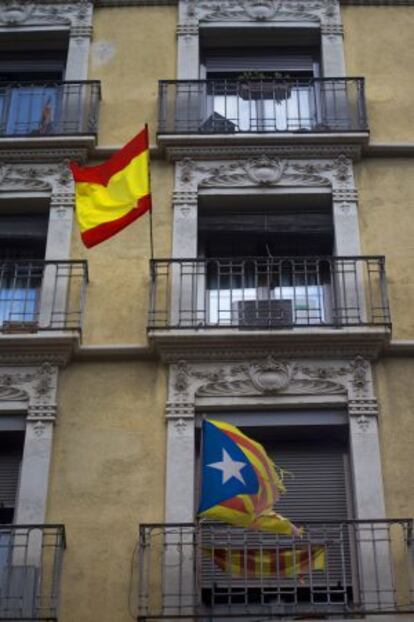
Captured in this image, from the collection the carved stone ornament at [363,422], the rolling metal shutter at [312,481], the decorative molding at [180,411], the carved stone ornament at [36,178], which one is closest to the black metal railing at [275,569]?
the rolling metal shutter at [312,481]

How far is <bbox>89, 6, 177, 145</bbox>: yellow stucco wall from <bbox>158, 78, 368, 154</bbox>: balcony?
36 centimetres

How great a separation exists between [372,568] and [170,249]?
498cm

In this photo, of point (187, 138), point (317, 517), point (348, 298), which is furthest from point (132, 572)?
point (187, 138)

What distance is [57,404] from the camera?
13.3 metres

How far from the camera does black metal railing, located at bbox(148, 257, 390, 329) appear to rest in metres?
14.0

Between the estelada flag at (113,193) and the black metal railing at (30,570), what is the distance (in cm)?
348

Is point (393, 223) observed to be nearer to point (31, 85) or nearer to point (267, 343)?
point (267, 343)

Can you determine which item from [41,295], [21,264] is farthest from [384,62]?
[41,295]

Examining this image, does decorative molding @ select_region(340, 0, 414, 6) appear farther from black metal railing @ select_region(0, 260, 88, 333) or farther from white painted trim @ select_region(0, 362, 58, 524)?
white painted trim @ select_region(0, 362, 58, 524)

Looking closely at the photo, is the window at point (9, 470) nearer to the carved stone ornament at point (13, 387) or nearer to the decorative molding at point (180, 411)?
the carved stone ornament at point (13, 387)

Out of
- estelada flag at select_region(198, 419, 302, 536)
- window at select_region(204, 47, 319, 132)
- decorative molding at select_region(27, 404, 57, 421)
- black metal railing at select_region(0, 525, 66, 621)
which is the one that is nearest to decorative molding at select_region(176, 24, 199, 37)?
window at select_region(204, 47, 319, 132)

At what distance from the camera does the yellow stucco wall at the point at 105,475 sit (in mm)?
11914

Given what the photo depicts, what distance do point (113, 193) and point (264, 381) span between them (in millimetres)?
2892

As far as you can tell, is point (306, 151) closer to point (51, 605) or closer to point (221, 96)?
point (221, 96)
